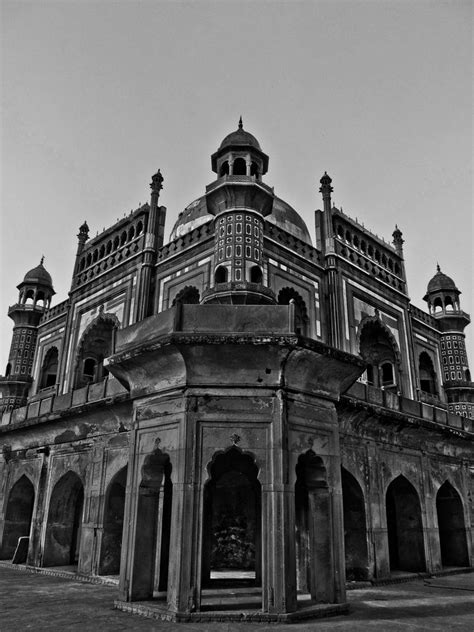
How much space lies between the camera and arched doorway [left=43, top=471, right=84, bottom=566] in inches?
518

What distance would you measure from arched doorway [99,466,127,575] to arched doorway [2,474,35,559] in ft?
14.4

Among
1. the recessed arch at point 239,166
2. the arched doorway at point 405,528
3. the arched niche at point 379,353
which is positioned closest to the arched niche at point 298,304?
the arched niche at point 379,353

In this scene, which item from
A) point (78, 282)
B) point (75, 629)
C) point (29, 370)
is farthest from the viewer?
point (29, 370)

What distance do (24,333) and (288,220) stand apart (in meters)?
15.4

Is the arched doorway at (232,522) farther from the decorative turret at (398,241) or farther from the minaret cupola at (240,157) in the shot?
the decorative turret at (398,241)

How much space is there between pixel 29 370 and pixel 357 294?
1713 centimetres

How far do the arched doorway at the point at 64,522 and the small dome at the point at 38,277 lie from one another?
1828cm

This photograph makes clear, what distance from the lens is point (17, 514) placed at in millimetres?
15312

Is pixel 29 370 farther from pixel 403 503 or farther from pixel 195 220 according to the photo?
pixel 403 503

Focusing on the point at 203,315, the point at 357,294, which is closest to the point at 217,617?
the point at 203,315

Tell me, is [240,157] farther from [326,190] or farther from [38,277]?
[38,277]

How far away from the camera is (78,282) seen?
1038 inches

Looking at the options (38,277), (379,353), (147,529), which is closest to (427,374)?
(379,353)

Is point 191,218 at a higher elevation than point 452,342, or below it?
higher
